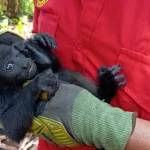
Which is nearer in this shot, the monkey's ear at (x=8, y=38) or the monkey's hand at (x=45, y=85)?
the monkey's hand at (x=45, y=85)

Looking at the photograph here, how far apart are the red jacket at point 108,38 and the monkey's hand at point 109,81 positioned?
0.02 metres

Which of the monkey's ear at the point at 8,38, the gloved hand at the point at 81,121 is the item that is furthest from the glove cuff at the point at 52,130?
the monkey's ear at the point at 8,38

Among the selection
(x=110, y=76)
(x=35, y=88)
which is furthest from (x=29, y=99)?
(x=110, y=76)

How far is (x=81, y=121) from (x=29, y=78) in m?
0.26

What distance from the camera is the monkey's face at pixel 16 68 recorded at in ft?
4.19

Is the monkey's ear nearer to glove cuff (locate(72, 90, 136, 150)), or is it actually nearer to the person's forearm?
glove cuff (locate(72, 90, 136, 150))

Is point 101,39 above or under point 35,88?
above

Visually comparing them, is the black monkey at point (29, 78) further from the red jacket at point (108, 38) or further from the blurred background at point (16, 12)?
the blurred background at point (16, 12)

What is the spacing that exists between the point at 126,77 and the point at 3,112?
0.42m

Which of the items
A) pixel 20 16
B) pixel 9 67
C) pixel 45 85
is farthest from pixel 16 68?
pixel 20 16

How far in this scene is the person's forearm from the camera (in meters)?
1.10

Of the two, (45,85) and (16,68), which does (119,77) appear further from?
(16,68)

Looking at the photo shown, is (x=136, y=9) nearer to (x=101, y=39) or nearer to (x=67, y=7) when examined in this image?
(x=101, y=39)

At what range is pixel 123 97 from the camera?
4.02ft
